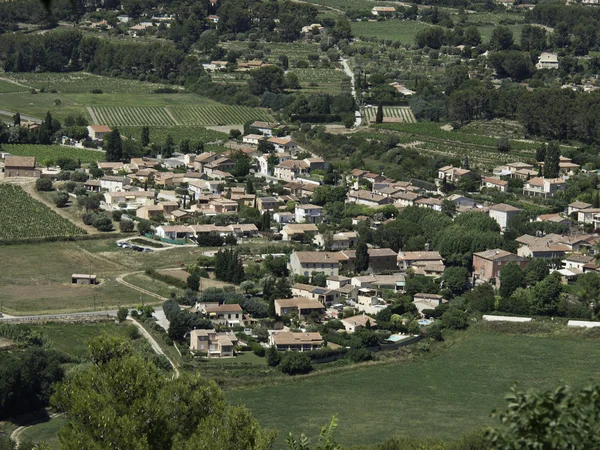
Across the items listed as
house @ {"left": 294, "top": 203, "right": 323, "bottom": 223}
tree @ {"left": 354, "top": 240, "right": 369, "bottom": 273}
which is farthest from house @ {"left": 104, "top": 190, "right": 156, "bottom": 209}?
tree @ {"left": 354, "top": 240, "right": 369, "bottom": 273}

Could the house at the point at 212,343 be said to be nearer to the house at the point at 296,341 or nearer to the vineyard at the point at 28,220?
the house at the point at 296,341

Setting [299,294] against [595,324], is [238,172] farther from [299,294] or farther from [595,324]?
[595,324]

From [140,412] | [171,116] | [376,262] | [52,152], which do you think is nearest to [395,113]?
[171,116]

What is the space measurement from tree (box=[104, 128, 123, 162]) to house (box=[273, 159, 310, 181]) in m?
5.85

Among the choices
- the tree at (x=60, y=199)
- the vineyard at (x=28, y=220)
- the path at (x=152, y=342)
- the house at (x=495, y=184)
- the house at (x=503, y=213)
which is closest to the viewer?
the path at (x=152, y=342)

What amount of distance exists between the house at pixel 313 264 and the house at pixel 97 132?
20.2 meters

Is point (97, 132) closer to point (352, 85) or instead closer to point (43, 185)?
point (43, 185)

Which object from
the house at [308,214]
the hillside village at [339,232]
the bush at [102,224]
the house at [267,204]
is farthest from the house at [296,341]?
the house at [267,204]

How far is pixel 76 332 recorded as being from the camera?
30.4 metres

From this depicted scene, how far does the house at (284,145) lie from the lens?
171 ft

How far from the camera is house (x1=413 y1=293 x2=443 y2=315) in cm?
3312

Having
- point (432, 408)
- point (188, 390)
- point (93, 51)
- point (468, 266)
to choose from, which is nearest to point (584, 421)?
point (188, 390)

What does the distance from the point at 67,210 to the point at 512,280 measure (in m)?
15.2

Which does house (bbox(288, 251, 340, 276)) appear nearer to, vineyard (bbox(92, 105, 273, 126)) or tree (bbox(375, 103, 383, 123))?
tree (bbox(375, 103, 383, 123))
